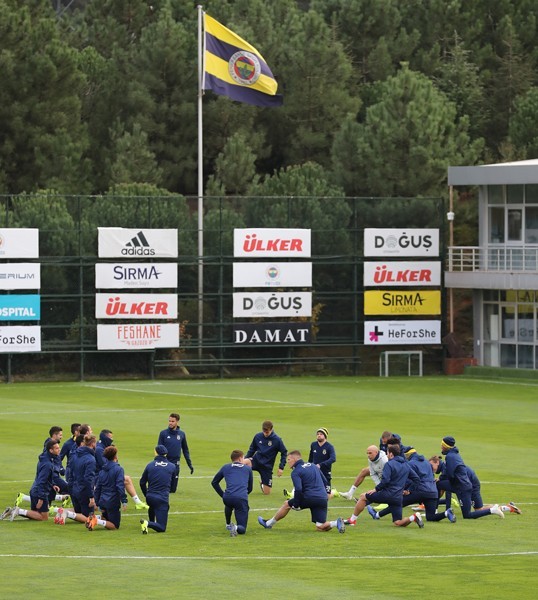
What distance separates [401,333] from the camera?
64.1 m

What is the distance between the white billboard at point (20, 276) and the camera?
58.7m

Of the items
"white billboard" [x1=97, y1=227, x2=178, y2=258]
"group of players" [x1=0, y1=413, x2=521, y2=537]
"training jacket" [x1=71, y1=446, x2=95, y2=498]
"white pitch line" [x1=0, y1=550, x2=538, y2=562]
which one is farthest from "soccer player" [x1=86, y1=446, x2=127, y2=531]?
"white billboard" [x1=97, y1=227, x2=178, y2=258]

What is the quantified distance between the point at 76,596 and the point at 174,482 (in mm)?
9427

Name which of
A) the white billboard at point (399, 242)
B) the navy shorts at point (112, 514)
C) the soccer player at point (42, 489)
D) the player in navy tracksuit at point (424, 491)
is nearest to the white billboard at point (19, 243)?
the white billboard at point (399, 242)

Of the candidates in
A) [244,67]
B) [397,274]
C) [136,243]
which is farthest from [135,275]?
[397,274]

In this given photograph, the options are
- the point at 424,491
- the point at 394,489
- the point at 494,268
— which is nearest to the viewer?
the point at 394,489

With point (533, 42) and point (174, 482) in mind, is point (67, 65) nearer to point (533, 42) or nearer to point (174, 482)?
point (533, 42)

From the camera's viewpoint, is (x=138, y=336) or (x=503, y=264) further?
(x=503, y=264)

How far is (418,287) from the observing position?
64.7 meters

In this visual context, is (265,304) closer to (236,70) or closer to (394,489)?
(236,70)

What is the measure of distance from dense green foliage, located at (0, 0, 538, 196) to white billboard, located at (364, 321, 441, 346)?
8366mm

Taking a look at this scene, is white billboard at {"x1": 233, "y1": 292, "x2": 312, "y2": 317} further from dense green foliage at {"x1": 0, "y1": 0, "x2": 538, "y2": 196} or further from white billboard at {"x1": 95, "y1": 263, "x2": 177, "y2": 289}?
dense green foliage at {"x1": 0, "y1": 0, "x2": 538, "y2": 196}

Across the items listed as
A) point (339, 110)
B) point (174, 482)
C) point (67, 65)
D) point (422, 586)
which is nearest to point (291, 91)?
point (339, 110)

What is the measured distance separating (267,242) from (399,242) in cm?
549
